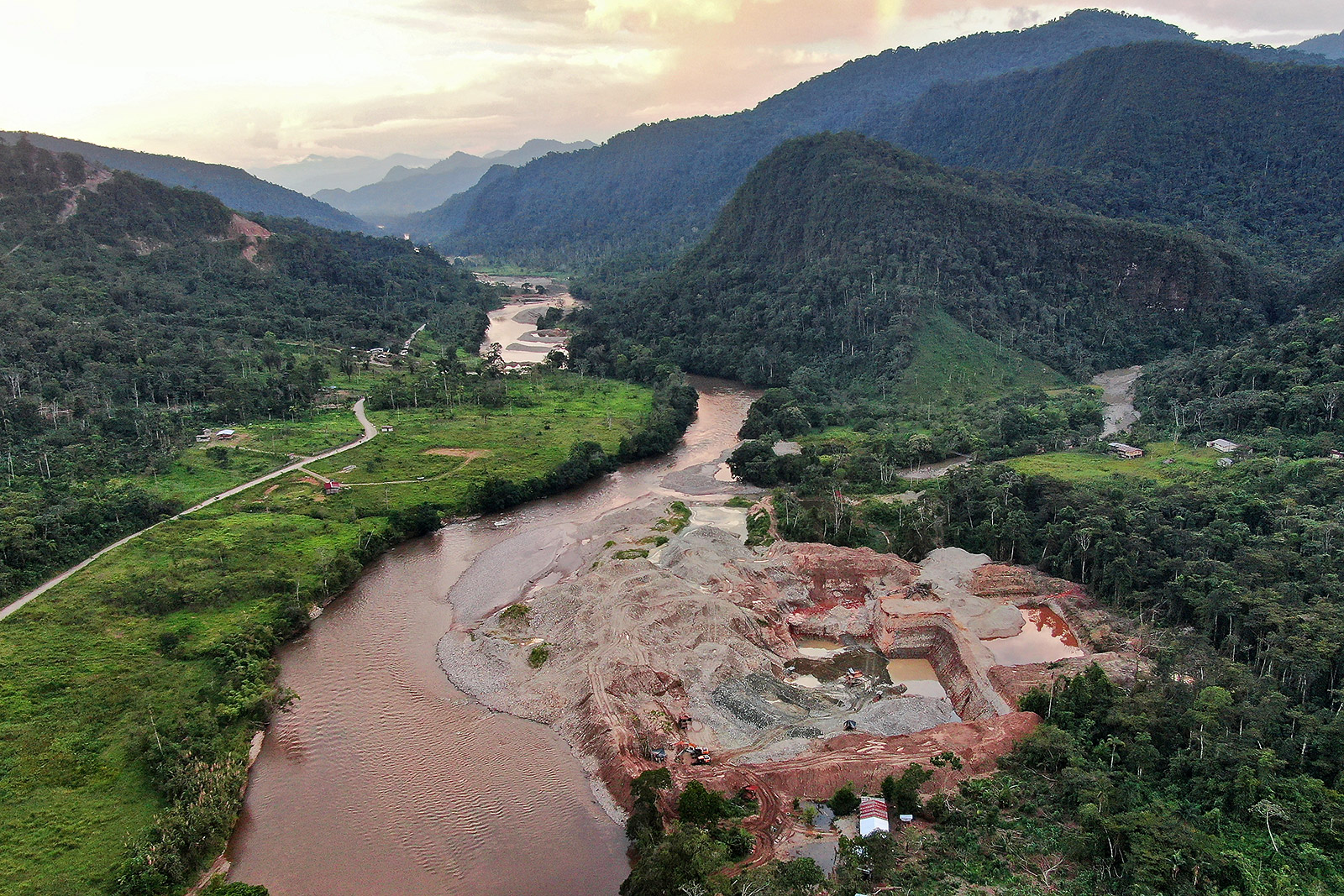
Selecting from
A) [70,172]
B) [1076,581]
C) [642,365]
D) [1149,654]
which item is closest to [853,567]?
[1076,581]

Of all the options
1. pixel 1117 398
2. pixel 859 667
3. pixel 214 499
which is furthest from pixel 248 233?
pixel 859 667

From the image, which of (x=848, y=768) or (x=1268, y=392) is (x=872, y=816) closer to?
(x=848, y=768)

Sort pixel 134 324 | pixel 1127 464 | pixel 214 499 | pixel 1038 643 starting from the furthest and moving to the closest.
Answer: pixel 134 324 < pixel 1127 464 < pixel 214 499 < pixel 1038 643

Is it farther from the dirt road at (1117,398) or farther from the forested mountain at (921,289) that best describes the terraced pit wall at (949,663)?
the forested mountain at (921,289)

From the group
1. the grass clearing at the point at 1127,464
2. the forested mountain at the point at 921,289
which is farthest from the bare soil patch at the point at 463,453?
the grass clearing at the point at 1127,464

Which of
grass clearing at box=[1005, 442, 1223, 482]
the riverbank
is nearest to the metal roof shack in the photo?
the riverbank

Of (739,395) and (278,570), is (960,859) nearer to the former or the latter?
(278,570)
